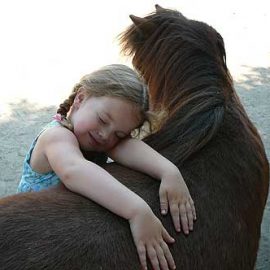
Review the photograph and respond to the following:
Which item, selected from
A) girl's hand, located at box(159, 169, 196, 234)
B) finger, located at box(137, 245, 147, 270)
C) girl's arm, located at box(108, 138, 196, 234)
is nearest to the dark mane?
girl's arm, located at box(108, 138, 196, 234)

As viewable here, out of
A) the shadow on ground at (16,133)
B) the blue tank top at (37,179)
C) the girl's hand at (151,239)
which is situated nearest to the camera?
the girl's hand at (151,239)

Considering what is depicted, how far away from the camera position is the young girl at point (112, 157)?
1.79 m

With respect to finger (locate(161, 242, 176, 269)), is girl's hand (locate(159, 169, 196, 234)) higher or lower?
higher

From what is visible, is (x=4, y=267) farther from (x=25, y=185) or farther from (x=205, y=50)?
(x=205, y=50)

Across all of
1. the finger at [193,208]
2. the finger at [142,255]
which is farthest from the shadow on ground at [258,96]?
the finger at [142,255]

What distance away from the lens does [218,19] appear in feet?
24.2

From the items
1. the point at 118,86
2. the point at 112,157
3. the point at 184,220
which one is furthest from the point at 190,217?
the point at 118,86

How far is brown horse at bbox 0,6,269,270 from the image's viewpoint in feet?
5.34

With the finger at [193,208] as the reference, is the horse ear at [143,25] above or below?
above

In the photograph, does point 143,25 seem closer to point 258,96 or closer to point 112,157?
point 112,157

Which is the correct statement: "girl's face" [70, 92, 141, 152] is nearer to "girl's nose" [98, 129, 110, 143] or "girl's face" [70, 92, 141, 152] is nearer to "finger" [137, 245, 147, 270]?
"girl's nose" [98, 129, 110, 143]

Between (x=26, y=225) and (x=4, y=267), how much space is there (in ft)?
0.52

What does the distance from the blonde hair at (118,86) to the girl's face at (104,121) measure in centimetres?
2

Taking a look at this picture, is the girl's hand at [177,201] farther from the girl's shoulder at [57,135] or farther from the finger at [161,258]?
the girl's shoulder at [57,135]
